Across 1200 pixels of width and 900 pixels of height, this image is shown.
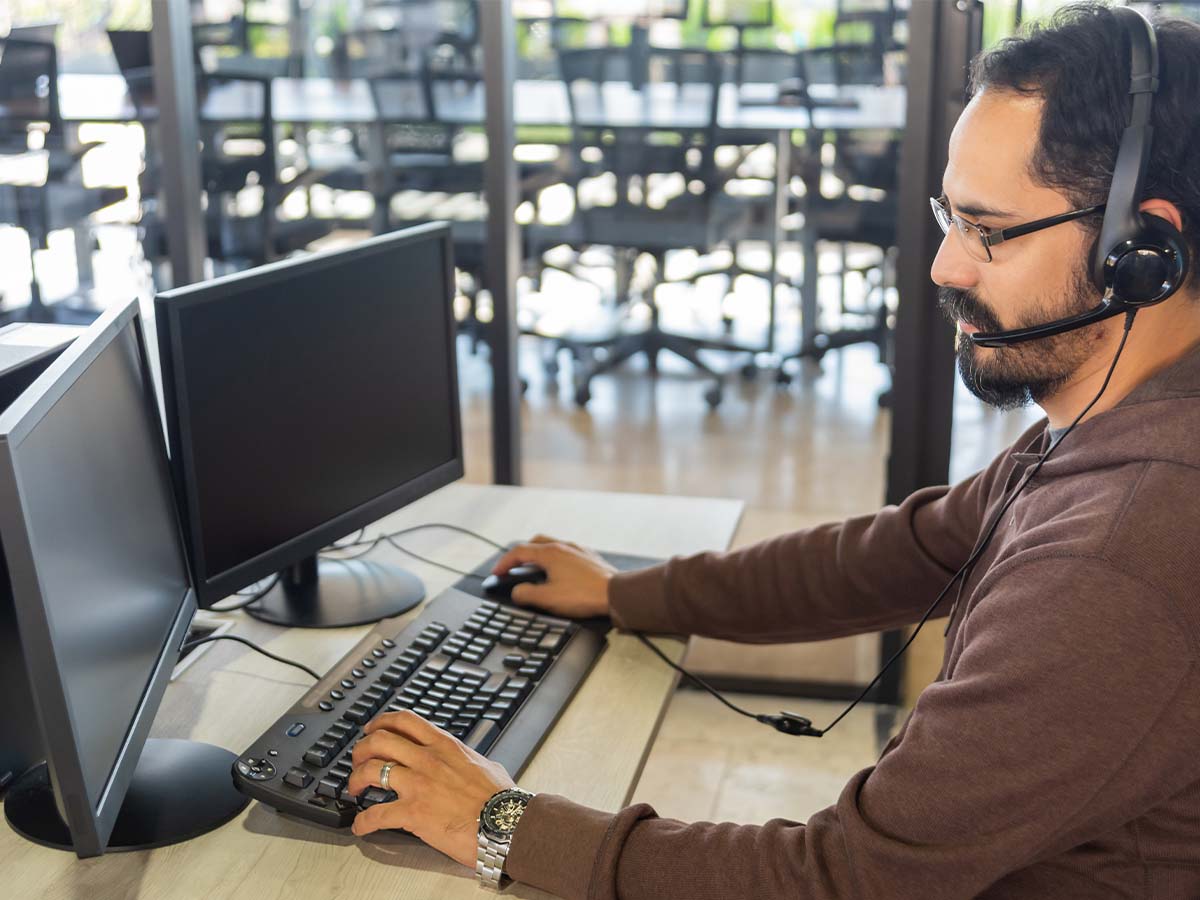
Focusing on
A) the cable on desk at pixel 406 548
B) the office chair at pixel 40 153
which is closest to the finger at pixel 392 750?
the cable on desk at pixel 406 548

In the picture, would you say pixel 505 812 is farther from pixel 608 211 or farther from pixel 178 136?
pixel 178 136

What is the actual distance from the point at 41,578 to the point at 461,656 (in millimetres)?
613

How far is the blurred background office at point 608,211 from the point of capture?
8.59 feet

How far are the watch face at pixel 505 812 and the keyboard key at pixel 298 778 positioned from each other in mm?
A: 174

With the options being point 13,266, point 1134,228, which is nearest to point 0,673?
point 1134,228

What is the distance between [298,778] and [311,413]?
0.47m

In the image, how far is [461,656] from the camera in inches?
56.7

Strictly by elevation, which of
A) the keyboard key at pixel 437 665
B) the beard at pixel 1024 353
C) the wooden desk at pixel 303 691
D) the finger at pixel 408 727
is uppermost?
the beard at pixel 1024 353

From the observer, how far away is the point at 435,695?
1343mm

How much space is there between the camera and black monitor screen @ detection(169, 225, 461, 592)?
1.35 meters

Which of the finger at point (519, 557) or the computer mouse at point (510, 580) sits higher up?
the finger at point (519, 557)

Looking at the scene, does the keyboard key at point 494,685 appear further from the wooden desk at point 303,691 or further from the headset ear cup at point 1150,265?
the headset ear cup at point 1150,265

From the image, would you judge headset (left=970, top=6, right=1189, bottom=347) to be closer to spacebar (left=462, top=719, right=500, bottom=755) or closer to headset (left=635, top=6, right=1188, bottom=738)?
headset (left=635, top=6, right=1188, bottom=738)

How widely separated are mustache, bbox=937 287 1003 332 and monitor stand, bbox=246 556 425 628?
2.49 feet
